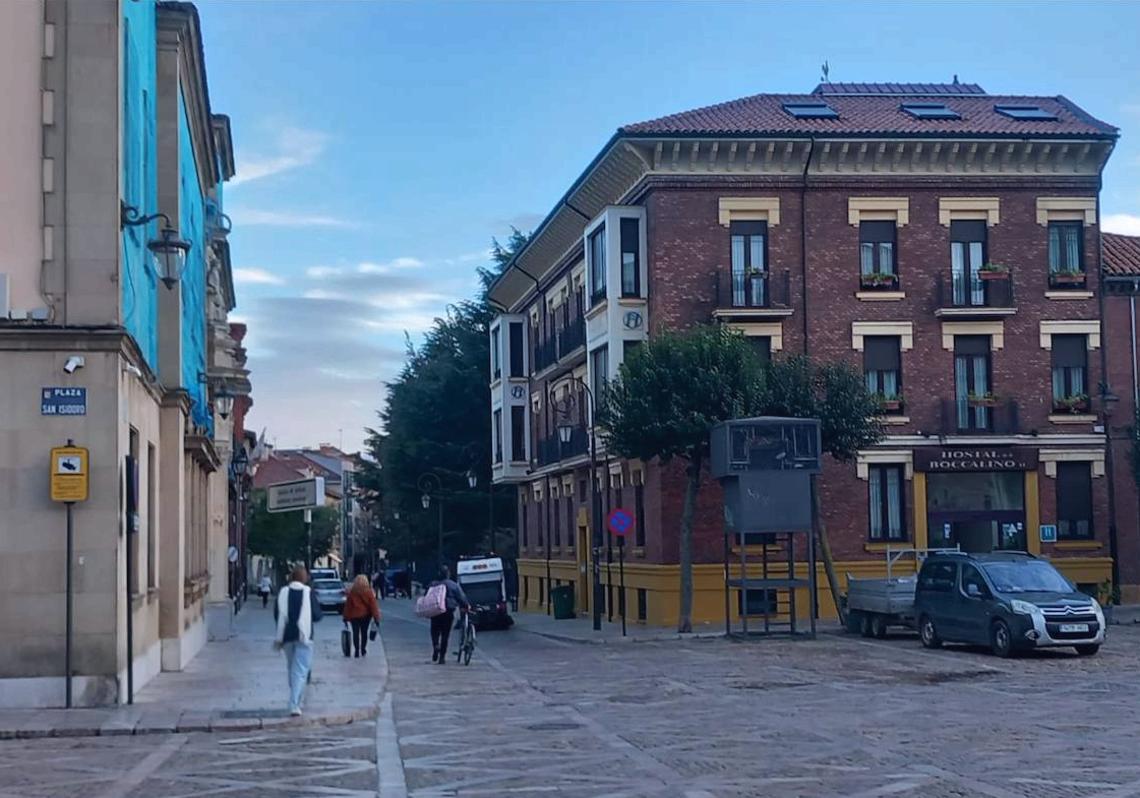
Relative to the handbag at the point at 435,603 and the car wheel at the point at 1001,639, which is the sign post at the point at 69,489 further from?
the car wheel at the point at 1001,639

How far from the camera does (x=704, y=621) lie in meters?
39.0

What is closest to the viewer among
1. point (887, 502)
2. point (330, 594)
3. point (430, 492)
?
point (887, 502)

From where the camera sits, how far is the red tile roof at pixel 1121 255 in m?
42.5

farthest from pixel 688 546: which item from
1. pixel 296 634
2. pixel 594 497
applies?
pixel 296 634

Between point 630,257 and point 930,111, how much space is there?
400 inches

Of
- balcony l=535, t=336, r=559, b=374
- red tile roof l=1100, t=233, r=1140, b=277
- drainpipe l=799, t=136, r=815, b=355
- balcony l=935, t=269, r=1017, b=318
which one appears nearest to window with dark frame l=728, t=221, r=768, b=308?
drainpipe l=799, t=136, r=815, b=355

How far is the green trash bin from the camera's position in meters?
48.2

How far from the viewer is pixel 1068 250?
1638 inches

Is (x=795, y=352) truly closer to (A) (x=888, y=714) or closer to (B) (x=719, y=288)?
(B) (x=719, y=288)

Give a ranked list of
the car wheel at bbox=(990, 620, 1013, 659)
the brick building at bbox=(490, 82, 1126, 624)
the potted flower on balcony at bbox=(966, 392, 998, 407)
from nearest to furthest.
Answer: the car wheel at bbox=(990, 620, 1013, 659) → the brick building at bbox=(490, 82, 1126, 624) → the potted flower on balcony at bbox=(966, 392, 998, 407)

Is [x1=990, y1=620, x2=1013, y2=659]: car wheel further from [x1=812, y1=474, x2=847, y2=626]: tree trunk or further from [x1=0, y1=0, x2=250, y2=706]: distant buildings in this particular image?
[x1=0, y1=0, x2=250, y2=706]: distant buildings

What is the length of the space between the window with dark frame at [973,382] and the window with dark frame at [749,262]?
559cm

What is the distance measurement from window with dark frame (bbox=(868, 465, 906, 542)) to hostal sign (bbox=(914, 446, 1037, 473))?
692mm

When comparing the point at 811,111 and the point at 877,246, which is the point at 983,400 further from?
the point at 811,111
